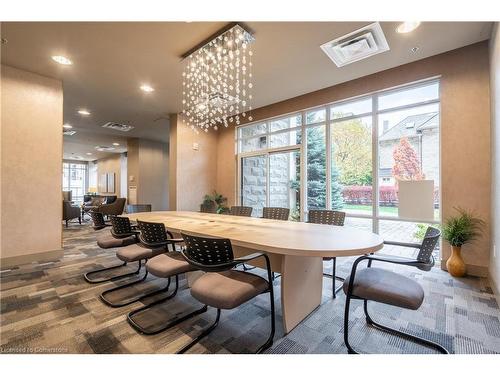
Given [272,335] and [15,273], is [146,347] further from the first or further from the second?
[15,273]

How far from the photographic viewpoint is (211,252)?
4.94 ft

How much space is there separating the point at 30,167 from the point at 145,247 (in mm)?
2737

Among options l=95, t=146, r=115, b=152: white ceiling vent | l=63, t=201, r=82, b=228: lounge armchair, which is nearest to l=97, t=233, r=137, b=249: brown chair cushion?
l=63, t=201, r=82, b=228: lounge armchair

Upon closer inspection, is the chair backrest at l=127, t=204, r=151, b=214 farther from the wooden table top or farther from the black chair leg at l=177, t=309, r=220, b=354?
the black chair leg at l=177, t=309, r=220, b=354

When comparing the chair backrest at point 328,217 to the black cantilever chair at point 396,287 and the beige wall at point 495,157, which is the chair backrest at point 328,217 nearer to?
the black cantilever chair at point 396,287

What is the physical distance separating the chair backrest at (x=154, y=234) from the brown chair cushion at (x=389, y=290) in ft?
5.29

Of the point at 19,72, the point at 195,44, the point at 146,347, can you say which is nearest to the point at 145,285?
the point at 146,347

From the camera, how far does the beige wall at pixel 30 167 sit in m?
3.30

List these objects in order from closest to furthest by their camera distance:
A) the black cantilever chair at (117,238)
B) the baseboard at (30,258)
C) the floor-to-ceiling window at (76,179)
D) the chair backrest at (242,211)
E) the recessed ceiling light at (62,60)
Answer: the black cantilever chair at (117,238), the recessed ceiling light at (62,60), the baseboard at (30,258), the chair backrest at (242,211), the floor-to-ceiling window at (76,179)

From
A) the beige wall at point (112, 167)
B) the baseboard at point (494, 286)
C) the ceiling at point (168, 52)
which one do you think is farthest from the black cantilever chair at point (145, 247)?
the beige wall at point (112, 167)

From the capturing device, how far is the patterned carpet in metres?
1.61

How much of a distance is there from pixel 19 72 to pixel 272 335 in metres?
5.02
